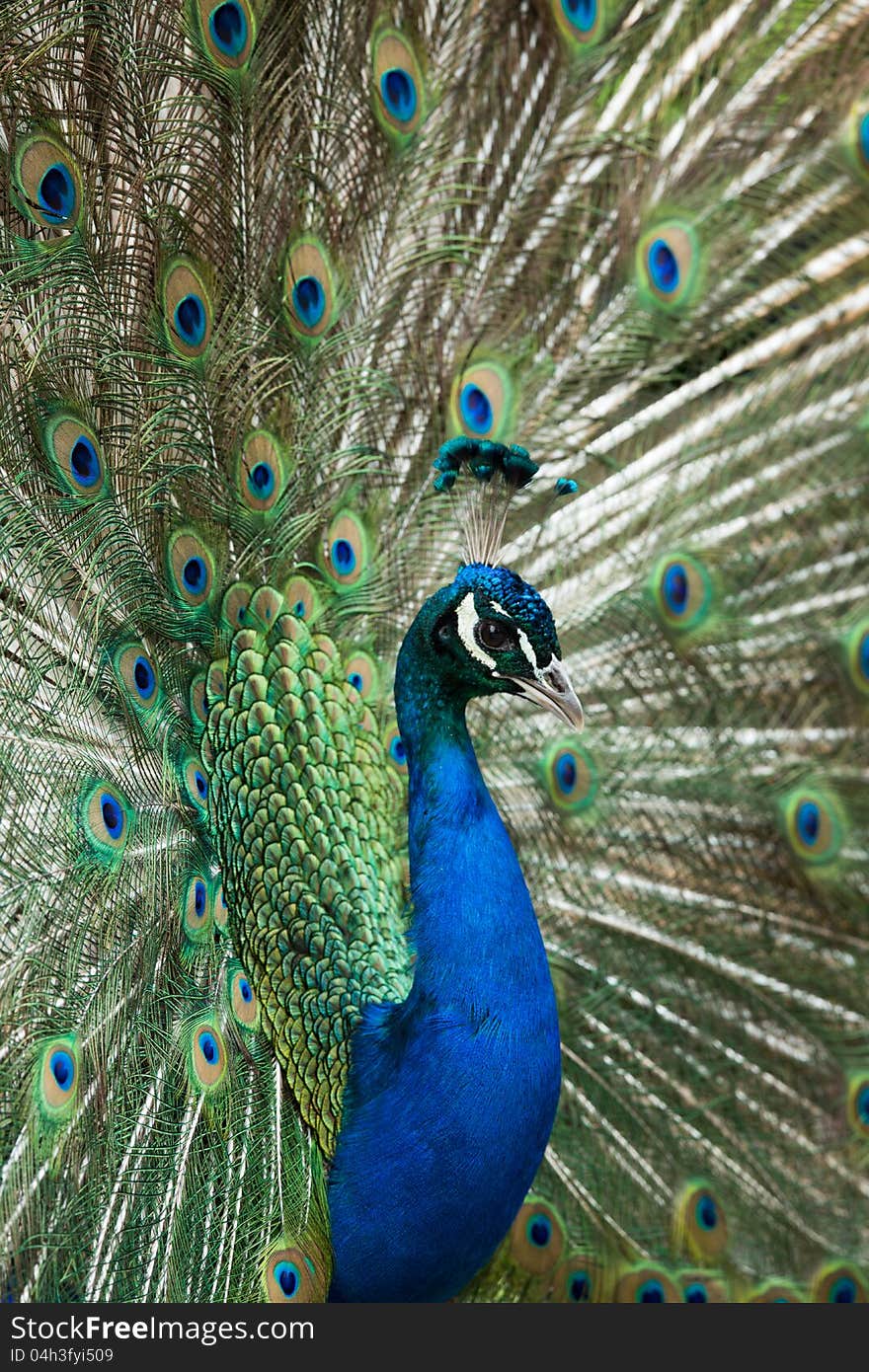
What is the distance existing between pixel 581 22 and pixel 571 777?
923mm

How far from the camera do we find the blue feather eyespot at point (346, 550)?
1757 mm

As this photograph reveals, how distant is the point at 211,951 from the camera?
1.54 m

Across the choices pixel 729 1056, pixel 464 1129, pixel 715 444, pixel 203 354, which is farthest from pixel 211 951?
pixel 715 444

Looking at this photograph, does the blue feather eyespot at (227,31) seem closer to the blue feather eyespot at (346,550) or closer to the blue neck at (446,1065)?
the blue feather eyespot at (346,550)

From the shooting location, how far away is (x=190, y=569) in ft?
5.24

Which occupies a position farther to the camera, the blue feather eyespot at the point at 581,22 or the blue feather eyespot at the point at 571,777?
the blue feather eyespot at the point at 571,777

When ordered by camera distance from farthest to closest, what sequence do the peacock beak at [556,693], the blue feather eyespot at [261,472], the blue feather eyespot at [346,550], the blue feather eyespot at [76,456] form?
the blue feather eyespot at [346,550] → the blue feather eyespot at [261,472] → the blue feather eyespot at [76,456] → the peacock beak at [556,693]

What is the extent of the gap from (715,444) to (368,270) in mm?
485

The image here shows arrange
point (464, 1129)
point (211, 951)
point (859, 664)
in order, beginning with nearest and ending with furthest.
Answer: point (464, 1129) → point (211, 951) → point (859, 664)

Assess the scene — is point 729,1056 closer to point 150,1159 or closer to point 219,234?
point 150,1159

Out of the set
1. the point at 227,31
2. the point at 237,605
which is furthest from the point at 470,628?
the point at 227,31

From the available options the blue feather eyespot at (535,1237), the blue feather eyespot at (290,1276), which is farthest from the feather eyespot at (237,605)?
the blue feather eyespot at (535,1237)

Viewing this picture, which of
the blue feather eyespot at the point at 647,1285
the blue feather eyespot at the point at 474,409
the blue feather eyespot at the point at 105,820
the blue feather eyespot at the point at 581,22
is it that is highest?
the blue feather eyespot at the point at 581,22

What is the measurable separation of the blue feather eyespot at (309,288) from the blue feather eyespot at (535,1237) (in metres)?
→ 1.13
